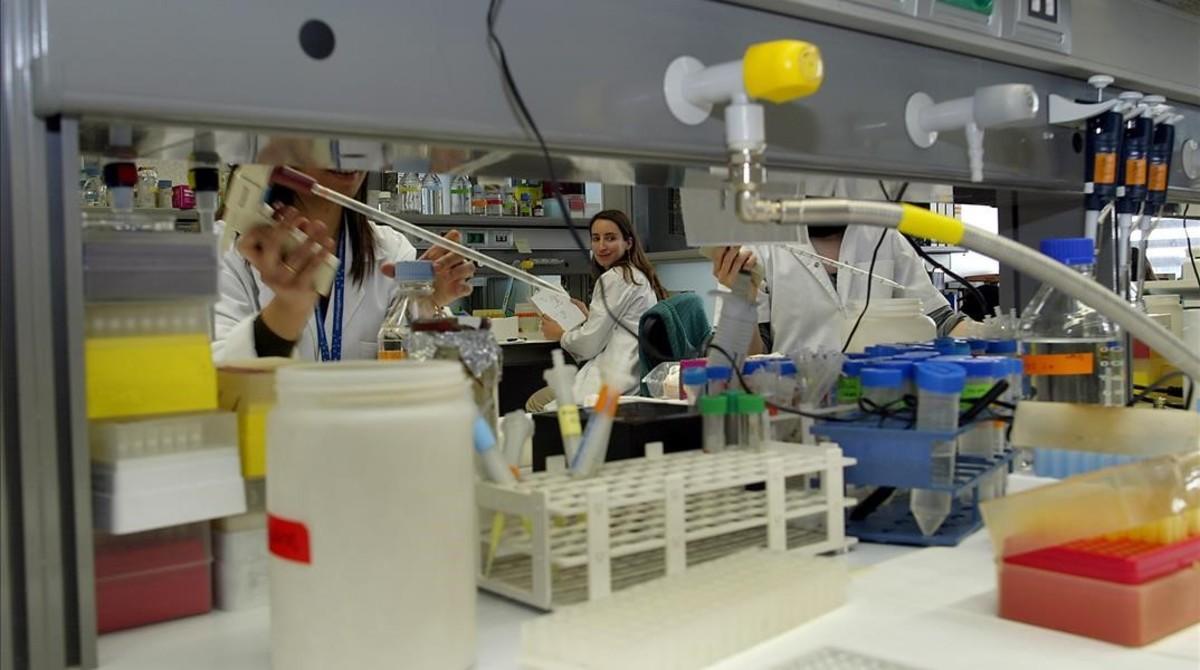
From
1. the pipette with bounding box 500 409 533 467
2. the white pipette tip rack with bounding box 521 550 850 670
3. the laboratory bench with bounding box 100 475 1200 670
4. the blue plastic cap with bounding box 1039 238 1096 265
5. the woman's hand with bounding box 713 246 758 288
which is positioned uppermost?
the woman's hand with bounding box 713 246 758 288

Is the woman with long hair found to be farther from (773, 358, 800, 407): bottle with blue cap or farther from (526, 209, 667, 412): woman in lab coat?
(526, 209, 667, 412): woman in lab coat

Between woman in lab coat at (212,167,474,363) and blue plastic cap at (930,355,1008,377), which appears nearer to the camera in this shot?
blue plastic cap at (930,355,1008,377)

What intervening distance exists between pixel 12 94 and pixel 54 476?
0.28 meters

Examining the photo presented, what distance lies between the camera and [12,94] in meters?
0.70

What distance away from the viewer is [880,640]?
0.77 metres

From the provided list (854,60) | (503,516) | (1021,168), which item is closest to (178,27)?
(503,516)

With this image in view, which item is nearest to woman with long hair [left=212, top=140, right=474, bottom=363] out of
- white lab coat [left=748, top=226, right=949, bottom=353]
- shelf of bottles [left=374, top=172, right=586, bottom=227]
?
white lab coat [left=748, top=226, right=949, bottom=353]

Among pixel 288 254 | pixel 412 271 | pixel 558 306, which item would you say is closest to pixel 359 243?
pixel 288 254

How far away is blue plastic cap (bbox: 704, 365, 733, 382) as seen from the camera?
1208 millimetres

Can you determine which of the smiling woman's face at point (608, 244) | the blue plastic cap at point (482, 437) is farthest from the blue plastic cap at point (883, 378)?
the smiling woman's face at point (608, 244)

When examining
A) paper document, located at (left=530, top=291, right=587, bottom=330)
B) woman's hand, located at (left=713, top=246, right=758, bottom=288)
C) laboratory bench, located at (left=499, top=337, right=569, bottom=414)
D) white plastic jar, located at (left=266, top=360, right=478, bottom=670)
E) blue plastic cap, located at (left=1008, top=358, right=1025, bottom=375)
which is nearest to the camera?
white plastic jar, located at (left=266, top=360, right=478, bottom=670)

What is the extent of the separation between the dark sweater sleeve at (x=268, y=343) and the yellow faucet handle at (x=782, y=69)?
82 cm

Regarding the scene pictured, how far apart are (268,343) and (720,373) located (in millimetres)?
669

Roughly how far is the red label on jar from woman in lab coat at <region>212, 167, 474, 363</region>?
741 millimetres
